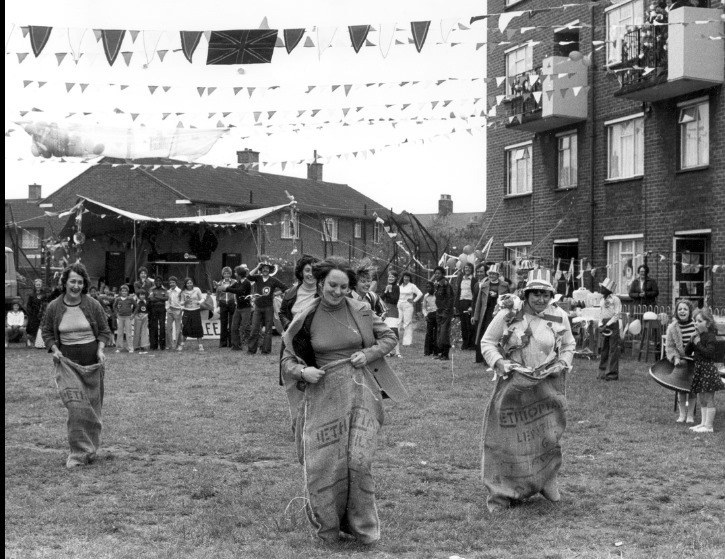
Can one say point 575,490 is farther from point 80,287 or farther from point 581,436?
point 80,287

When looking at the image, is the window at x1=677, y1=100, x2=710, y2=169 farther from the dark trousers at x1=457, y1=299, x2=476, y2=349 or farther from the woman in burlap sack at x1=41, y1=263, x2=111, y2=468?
the woman in burlap sack at x1=41, y1=263, x2=111, y2=468

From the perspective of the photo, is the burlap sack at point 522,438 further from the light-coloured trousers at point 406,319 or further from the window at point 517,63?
the window at point 517,63

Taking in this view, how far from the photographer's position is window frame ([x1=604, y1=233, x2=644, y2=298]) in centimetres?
2191

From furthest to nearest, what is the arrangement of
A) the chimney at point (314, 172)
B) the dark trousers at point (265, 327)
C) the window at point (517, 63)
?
the chimney at point (314, 172), the window at point (517, 63), the dark trousers at point (265, 327)

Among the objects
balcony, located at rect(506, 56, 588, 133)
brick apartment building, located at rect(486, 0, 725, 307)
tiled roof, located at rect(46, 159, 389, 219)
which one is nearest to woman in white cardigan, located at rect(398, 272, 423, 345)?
brick apartment building, located at rect(486, 0, 725, 307)

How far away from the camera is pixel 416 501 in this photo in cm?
718

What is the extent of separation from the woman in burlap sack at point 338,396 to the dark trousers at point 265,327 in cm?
→ 1439

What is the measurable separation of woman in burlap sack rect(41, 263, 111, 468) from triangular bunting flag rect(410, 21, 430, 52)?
14.7ft

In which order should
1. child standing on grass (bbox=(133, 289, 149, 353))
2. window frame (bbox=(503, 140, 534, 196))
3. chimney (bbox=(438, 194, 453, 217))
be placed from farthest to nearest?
chimney (bbox=(438, 194, 453, 217)) < window frame (bbox=(503, 140, 534, 196)) < child standing on grass (bbox=(133, 289, 149, 353))

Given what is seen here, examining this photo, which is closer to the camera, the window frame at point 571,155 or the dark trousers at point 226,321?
the dark trousers at point 226,321

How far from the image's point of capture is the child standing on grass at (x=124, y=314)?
21.4 m

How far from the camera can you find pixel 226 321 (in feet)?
73.9

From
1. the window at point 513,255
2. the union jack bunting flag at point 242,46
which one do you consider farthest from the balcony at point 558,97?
the union jack bunting flag at point 242,46

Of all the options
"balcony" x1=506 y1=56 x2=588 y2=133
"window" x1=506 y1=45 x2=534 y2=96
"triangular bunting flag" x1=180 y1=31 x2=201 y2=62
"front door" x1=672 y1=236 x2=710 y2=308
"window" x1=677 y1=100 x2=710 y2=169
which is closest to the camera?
"triangular bunting flag" x1=180 y1=31 x2=201 y2=62
